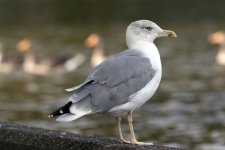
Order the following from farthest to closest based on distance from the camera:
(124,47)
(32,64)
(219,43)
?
(124,47) < (219,43) < (32,64)

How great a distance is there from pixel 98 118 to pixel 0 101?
116 inches

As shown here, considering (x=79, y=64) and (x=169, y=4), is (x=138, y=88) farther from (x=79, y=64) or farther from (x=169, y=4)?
(x=169, y=4)

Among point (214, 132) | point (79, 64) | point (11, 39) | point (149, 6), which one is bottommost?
point (214, 132)

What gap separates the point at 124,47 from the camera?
75.2ft

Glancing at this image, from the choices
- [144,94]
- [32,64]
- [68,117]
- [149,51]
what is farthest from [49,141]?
[32,64]

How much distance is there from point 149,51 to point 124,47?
55.8 ft

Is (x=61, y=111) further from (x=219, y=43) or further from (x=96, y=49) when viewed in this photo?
(x=219, y=43)

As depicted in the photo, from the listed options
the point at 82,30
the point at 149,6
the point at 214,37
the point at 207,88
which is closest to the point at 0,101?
the point at 207,88

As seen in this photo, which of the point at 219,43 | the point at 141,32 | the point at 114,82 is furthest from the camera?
the point at 219,43

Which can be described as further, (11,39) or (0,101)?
(11,39)

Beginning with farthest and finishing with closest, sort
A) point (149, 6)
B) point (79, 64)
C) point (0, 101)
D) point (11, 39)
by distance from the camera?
point (149, 6)
point (11, 39)
point (79, 64)
point (0, 101)

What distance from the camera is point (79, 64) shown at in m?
20.2

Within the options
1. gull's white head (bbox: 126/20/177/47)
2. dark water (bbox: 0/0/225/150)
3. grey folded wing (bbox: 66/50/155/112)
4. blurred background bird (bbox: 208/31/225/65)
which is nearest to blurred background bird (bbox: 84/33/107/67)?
dark water (bbox: 0/0/225/150)

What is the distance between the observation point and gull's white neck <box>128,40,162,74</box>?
5840 mm
